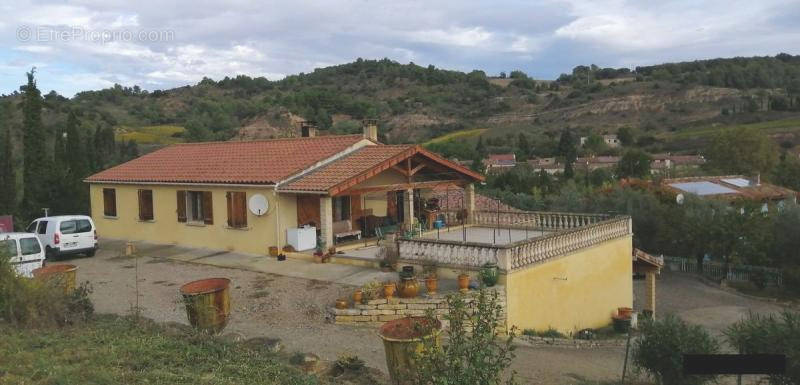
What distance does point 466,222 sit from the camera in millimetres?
21531

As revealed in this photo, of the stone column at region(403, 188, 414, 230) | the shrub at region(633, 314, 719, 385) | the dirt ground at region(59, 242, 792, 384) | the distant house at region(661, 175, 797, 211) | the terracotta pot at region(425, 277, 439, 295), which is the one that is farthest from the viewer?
the distant house at region(661, 175, 797, 211)

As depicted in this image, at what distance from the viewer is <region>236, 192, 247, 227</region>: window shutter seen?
57.1 feet

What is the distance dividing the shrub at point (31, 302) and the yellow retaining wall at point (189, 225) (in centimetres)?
787

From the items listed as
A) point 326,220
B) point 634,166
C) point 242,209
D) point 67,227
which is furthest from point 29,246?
point 634,166

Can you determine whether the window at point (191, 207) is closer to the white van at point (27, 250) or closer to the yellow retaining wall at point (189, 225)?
the yellow retaining wall at point (189, 225)

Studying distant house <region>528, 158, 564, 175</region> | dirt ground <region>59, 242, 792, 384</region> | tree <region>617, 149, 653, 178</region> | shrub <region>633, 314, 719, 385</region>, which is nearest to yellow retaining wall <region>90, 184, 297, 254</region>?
dirt ground <region>59, 242, 792, 384</region>

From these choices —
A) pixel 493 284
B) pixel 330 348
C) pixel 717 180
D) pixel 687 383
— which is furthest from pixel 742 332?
pixel 717 180

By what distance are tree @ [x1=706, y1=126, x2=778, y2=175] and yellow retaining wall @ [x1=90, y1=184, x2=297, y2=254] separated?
58490 millimetres

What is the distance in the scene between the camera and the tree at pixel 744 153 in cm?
6128

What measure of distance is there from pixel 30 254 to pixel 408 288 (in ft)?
29.0

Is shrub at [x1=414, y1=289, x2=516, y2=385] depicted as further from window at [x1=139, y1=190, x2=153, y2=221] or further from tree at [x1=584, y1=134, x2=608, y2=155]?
tree at [x1=584, y1=134, x2=608, y2=155]

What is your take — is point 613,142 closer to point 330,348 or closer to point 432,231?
point 432,231

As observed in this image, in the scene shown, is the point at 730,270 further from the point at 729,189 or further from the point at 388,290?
the point at 388,290

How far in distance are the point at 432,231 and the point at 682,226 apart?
52.3 feet
